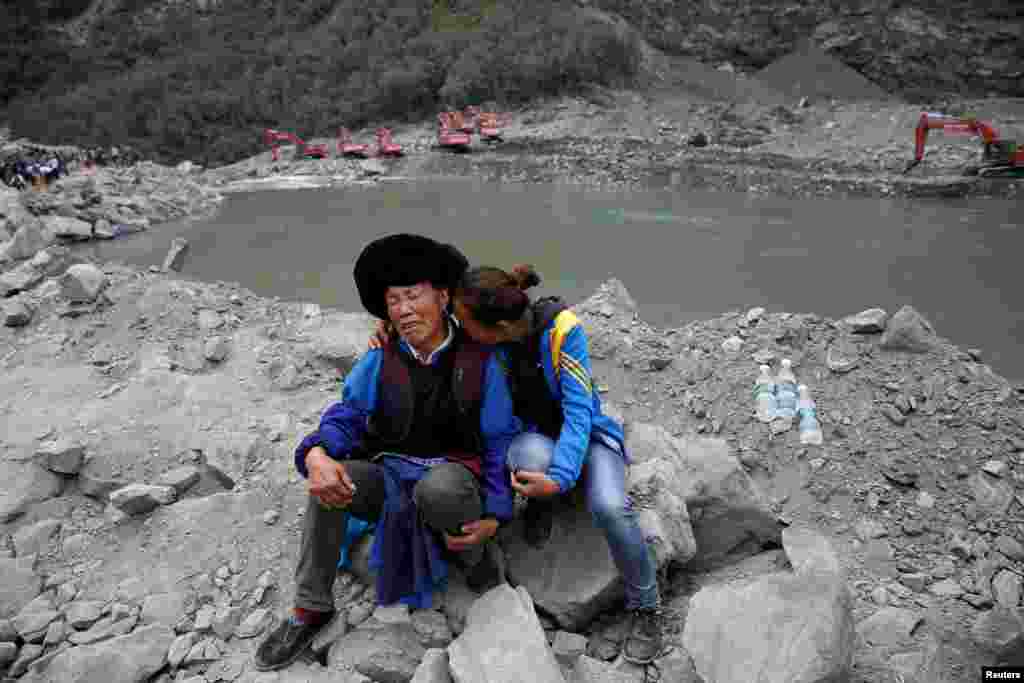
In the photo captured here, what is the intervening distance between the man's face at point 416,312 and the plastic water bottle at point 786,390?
2.25 meters

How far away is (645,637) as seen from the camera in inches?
85.7

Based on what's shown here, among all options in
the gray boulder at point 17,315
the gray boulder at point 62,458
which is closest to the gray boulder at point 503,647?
the gray boulder at point 62,458

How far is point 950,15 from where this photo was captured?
19766 millimetres

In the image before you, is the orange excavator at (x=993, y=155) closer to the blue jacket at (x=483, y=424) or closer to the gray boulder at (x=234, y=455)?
the blue jacket at (x=483, y=424)

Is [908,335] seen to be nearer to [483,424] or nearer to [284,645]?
[483,424]

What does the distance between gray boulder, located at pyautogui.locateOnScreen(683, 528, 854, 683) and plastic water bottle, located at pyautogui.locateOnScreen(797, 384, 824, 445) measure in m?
1.37

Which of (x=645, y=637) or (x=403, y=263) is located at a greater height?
(x=403, y=263)

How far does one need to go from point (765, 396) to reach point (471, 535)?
7.31ft

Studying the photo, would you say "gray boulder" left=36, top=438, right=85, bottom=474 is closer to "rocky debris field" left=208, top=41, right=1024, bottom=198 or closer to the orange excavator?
"rocky debris field" left=208, top=41, right=1024, bottom=198

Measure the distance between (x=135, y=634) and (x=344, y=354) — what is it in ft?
6.82

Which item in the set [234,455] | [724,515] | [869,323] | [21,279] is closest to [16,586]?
[234,455]

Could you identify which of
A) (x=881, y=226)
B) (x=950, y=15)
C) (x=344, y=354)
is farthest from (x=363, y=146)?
(x=950, y=15)

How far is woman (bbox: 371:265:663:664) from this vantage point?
2.14 metres

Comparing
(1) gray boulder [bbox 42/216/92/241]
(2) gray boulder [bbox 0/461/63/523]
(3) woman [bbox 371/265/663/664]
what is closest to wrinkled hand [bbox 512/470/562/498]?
(3) woman [bbox 371/265/663/664]
